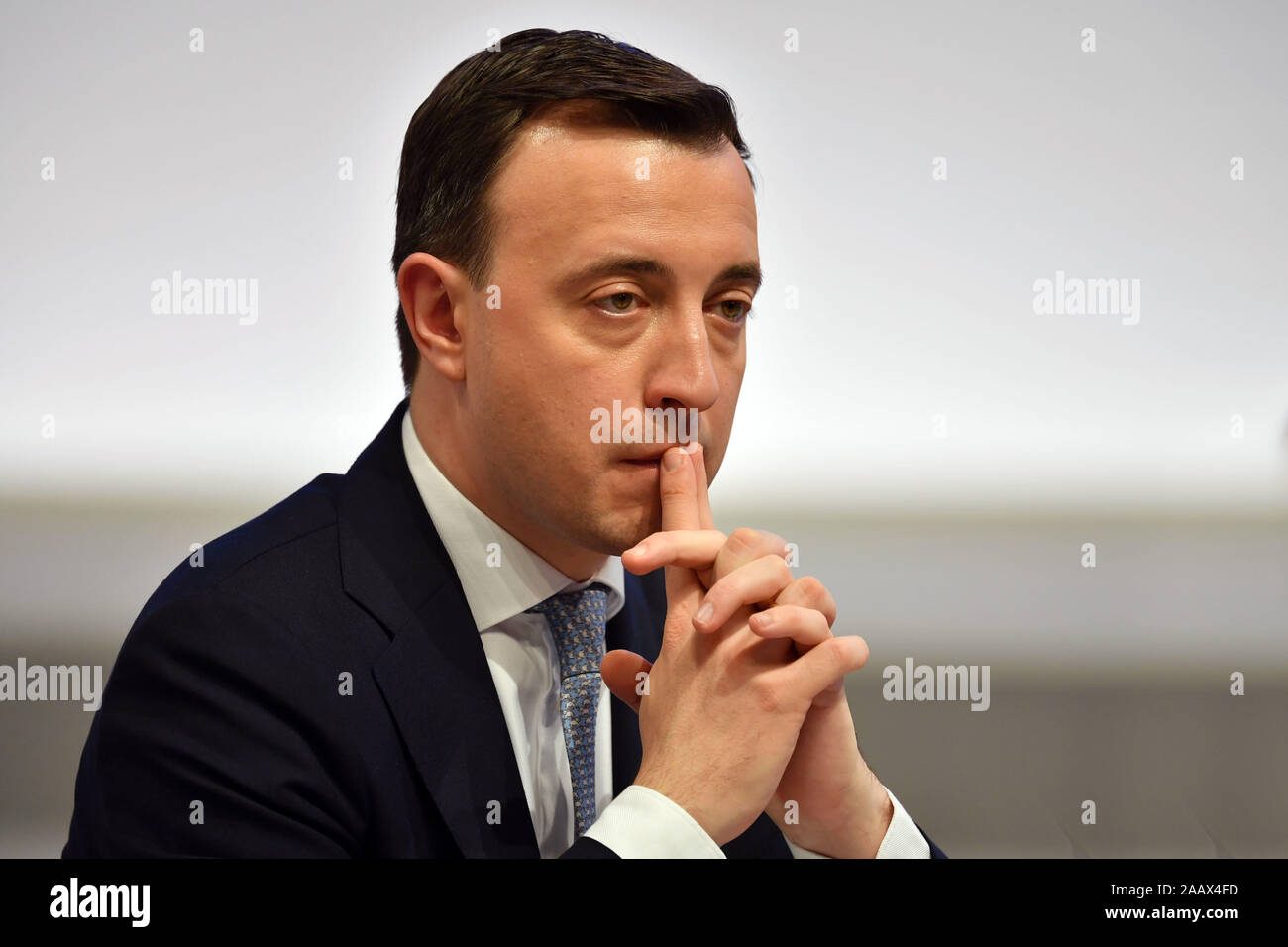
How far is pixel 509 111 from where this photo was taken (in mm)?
1629

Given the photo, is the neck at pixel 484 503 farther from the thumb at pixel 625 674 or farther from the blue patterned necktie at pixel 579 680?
the thumb at pixel 625 674

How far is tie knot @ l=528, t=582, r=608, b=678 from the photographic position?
176cm

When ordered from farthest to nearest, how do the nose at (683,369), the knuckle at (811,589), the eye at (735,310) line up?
the eye at (735,310)
the nose at (683,369)
the knuckle at (811,589)

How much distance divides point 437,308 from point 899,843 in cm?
112

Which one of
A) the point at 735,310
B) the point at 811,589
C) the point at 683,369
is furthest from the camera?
the point at 735,310

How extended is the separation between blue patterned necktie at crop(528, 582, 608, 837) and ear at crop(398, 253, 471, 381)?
421 mm

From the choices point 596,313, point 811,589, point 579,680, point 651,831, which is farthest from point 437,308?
point 651,831

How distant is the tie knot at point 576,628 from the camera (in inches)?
69.2

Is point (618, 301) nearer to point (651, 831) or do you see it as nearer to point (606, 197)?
point (606, 197)

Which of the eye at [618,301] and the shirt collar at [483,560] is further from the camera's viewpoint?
the shirt collar at [483,560]

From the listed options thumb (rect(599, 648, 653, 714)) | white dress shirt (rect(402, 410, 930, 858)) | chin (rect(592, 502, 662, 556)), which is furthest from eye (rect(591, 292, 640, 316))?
thumb (rect(599, 648, 653, 714))

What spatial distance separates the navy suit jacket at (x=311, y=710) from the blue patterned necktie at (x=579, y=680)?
0.15 m

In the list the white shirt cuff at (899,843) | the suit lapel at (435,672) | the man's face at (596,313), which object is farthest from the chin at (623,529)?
the white shirt cuff at (899,843)
